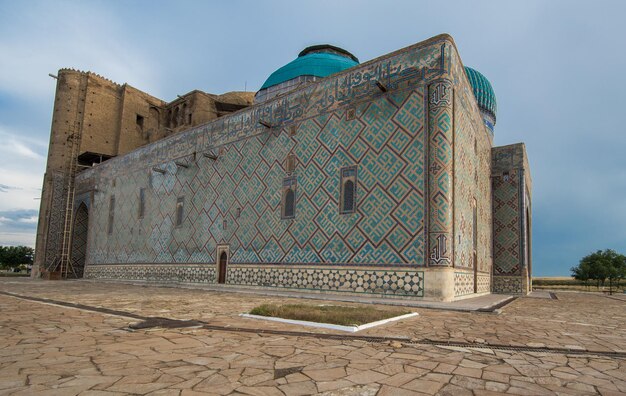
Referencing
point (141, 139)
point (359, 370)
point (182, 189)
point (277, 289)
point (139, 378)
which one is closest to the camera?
point (139, 378)

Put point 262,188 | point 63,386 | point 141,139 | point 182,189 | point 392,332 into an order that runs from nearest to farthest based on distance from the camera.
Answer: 1. point 63,386
2. point 392,332
3. point 262,188
4. point 182,189
5. point 141,139

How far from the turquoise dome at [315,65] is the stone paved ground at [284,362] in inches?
600

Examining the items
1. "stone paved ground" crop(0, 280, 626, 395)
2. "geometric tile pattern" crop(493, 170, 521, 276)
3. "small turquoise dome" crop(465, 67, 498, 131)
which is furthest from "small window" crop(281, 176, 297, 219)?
"small turquoise dome" crop(465, 67, 498, 131)

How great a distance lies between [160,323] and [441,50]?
28.9 feet

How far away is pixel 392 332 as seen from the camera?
180 inches

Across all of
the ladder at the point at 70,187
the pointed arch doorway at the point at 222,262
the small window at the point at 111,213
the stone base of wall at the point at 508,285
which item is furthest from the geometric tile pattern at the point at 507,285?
the ladder at the point at 70,187

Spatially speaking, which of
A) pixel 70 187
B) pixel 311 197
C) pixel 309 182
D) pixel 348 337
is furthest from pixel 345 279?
pixel 70 187

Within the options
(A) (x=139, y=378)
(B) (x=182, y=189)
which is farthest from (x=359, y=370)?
(B) (x=182, y=189)

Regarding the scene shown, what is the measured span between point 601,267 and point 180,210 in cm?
2796

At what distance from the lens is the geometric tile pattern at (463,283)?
34.0 feet

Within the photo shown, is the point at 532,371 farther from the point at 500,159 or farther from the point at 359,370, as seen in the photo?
the point at 500,159

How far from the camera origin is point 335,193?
461 inches

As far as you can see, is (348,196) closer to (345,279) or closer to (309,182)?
(309,182)

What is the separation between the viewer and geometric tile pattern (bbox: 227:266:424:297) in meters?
9.73
